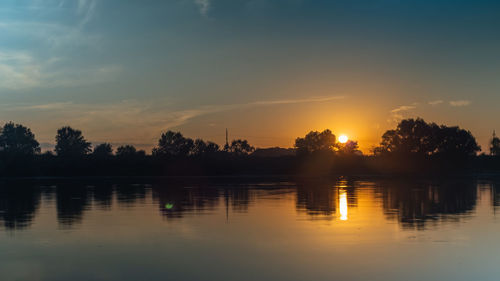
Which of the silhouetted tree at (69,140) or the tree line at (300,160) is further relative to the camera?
the silhouetted tree at (69,140)

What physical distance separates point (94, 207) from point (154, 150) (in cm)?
16172

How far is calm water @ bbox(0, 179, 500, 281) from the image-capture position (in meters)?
13.2

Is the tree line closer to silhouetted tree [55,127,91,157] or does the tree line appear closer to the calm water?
silhouetted tree [55,127,91,157]

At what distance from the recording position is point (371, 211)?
27875mm

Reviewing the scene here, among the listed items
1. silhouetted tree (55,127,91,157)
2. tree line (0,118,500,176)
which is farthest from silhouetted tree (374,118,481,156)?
silhouetted tree (55,127,91,157)

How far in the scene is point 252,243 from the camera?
57.9 feet

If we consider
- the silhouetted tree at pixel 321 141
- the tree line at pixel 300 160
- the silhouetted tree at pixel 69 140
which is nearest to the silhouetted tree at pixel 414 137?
the tree line at pixel 300 160

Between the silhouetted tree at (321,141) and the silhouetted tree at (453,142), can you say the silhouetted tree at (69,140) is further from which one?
the silhouetted tree at (453,142)

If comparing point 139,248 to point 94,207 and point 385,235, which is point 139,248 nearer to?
point 385,235

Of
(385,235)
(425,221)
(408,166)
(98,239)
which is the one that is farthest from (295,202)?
(408,166)

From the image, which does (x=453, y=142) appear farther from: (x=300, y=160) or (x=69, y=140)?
(x=69, y=140)

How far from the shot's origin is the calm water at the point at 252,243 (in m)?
13.2

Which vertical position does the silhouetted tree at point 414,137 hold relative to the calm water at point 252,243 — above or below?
above

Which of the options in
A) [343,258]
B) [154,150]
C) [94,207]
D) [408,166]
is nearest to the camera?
[343,258]
